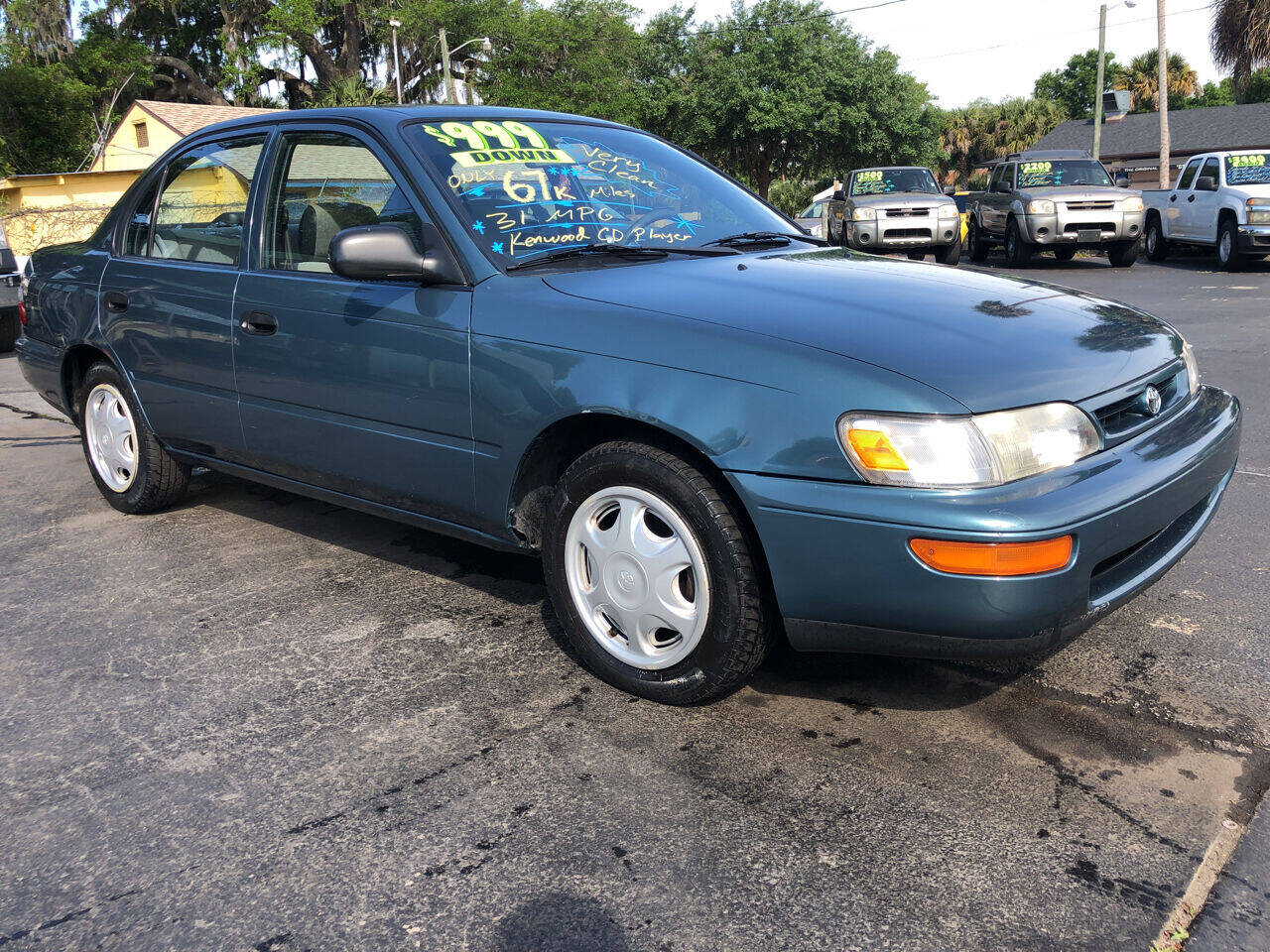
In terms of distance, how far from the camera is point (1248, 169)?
54.0 ft

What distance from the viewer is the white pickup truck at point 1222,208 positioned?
15.6 meters

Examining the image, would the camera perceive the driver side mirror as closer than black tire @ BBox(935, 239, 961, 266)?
Yes

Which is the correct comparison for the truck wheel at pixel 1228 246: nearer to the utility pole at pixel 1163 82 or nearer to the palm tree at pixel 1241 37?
the utility pole at pixel 1163 82

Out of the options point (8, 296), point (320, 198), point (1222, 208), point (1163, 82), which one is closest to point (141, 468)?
point (320, 198)

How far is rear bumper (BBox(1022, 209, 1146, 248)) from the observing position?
17.1 metres

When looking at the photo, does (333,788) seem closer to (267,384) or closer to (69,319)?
(267,384)

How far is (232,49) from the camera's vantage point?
45719mm

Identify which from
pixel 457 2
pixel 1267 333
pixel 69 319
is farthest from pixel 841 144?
pixel 69 319

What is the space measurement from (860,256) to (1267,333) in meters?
7.33

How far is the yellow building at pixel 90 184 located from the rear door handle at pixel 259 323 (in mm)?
18456

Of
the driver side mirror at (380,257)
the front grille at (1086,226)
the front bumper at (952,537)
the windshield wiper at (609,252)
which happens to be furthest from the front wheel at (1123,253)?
the driver side mirror at (380,257)

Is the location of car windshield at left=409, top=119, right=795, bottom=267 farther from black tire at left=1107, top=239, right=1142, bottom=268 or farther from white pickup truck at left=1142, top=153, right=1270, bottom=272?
black tire at left=1107, top=239, right=1142, bottom=268

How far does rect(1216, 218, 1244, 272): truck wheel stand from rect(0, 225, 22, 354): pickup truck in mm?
15645

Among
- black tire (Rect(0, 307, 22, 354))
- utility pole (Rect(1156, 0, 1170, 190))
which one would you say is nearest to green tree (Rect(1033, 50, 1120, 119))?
utility pole (Rect(1156, 0, 1170, 190))
